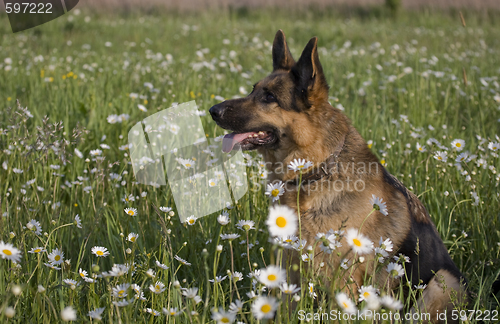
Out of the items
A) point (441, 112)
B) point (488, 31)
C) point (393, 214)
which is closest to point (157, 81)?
point (441, 112)

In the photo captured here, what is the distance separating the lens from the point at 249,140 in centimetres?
302

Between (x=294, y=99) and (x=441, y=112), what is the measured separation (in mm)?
3237

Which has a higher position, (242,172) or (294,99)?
(294,99)

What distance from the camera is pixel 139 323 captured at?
1.92m

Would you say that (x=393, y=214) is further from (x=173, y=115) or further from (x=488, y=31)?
(x=488, y=31)

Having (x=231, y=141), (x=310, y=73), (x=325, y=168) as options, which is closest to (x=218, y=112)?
(x=231, y=141)

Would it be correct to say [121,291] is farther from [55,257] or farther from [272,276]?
[272,276]

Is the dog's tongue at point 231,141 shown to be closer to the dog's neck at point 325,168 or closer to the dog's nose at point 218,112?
the dog's nose at point 218,112

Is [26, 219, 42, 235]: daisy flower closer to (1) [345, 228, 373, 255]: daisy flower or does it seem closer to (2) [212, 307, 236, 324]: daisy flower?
(2) [212, 307, 236, 324]: daisy flower

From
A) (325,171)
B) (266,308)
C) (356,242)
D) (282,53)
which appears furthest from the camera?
(282,53)

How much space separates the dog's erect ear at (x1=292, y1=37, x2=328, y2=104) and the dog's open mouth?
43 centimetres

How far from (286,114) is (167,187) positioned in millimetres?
1175

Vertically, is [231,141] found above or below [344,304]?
below

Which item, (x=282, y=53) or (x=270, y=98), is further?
(x=282, y=53)
